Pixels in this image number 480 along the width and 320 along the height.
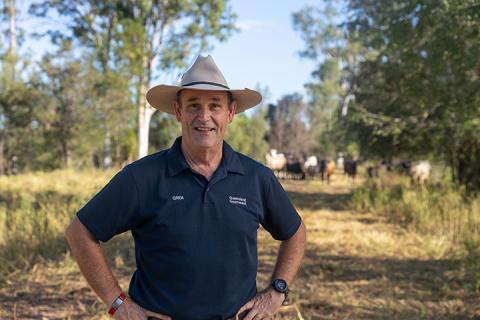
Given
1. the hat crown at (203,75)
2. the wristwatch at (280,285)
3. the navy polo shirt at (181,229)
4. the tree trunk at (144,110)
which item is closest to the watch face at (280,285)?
the wristwatch at (280,285)

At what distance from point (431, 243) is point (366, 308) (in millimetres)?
3183

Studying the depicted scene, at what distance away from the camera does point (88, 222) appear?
242 cm

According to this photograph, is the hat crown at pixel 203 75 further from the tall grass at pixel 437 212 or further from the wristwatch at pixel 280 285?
the tall grass at pixel 437 212

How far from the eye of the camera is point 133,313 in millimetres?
2434

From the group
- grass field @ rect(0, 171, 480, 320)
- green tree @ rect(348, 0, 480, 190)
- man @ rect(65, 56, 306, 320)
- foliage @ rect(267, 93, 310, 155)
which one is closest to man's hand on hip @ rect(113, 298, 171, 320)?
man @ rect(65, 56, 306, 320)

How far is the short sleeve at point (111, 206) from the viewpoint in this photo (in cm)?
241

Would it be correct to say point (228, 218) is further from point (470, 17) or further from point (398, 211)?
point (398, 211)

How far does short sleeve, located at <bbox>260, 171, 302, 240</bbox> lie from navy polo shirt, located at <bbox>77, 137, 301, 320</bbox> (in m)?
0.18

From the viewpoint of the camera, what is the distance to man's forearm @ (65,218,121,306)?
2.44 metres

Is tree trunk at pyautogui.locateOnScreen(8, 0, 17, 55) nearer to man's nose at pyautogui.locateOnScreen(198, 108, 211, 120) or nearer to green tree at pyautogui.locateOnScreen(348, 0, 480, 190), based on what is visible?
green tree at pyautogui.locateOnScreen(348, 0, 480, 190)

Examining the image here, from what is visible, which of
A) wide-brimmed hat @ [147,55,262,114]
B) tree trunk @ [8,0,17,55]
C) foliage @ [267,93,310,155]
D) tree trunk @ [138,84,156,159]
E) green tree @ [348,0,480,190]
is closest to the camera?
wide-brimmed hat @ [147,55,262,114]

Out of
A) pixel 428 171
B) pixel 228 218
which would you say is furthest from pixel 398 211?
pixel 228 218

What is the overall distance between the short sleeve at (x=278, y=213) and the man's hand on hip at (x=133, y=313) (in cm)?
66

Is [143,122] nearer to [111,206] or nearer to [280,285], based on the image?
[280,285]
